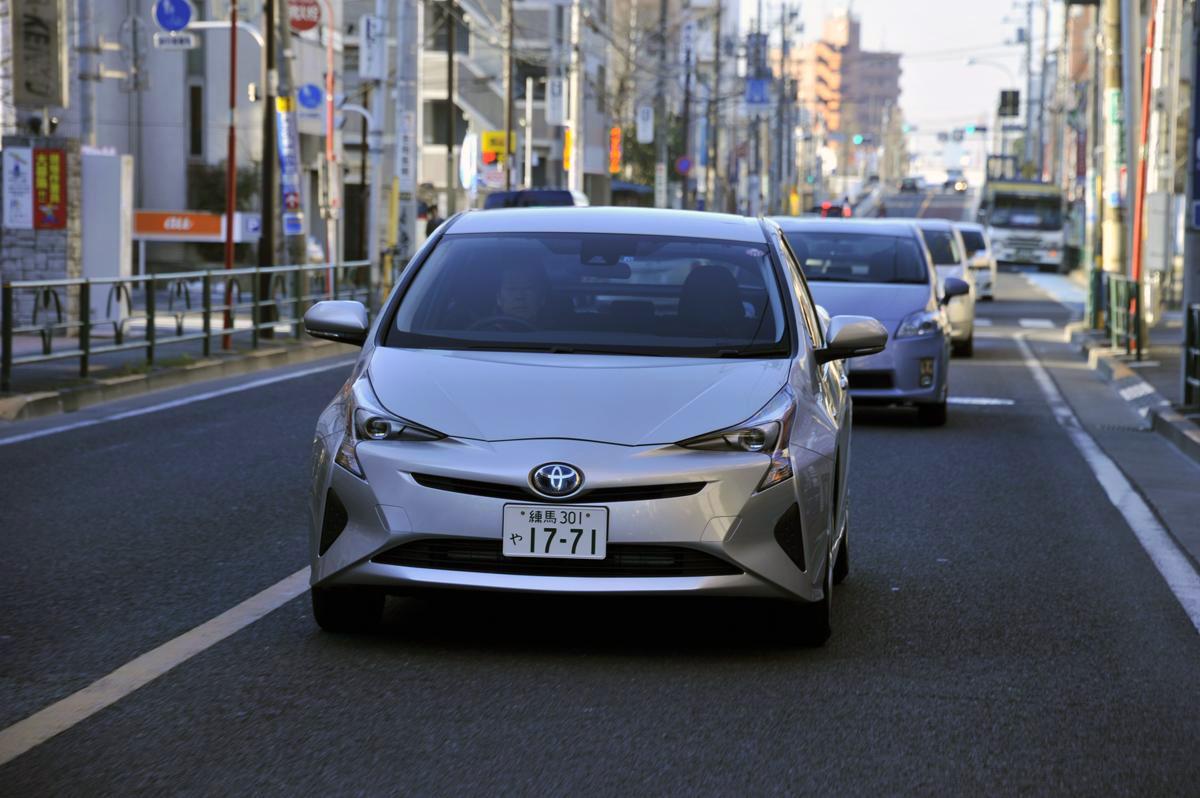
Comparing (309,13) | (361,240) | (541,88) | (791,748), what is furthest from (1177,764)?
(541,88)

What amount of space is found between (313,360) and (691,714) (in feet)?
58.1

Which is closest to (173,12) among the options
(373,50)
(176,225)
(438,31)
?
(373,50)

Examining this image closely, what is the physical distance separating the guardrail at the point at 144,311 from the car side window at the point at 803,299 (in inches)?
361

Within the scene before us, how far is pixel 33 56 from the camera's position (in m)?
23.5

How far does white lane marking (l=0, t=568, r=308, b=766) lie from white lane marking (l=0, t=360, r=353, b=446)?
6.47 meters

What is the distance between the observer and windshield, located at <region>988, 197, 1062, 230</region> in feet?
219

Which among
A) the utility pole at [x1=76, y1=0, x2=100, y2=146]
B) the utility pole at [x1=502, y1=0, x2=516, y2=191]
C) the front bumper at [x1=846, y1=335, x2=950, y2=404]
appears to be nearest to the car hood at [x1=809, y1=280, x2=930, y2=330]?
the front bumper at [x1=846, y1=335, x2=950, y2=404]

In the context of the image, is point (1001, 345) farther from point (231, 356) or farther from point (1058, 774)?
point (1058, 774)

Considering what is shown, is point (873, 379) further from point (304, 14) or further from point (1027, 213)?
point (1027, 213)

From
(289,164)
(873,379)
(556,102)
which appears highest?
(556,102)

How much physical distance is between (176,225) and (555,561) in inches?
1362

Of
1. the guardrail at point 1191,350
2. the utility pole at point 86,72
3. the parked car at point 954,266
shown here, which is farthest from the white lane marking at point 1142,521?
the utility pole at point 86,72

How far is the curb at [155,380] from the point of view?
15156mm

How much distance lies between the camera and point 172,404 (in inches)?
648
